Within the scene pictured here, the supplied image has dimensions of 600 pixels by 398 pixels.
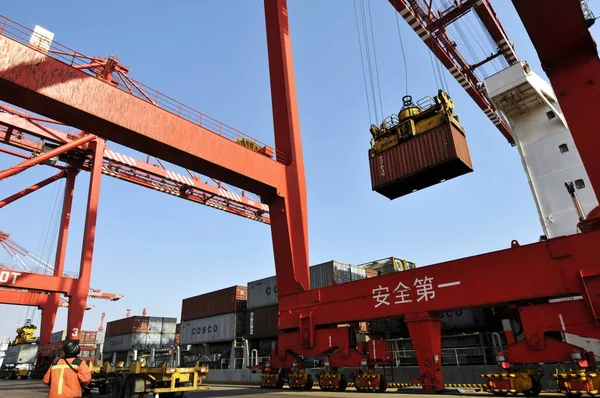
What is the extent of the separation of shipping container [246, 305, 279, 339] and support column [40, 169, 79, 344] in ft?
44.6

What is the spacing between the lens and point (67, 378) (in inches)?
153

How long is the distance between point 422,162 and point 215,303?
1784cm

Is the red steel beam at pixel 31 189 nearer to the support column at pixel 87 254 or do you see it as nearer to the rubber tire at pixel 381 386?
the support column at pixel 87 254

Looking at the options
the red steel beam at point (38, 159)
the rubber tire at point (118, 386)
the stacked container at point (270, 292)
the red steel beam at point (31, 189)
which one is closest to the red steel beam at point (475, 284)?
the rubber tire at point (118, 386)

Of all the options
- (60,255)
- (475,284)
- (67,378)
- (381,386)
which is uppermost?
(60,255)

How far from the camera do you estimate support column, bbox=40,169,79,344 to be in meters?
25.0

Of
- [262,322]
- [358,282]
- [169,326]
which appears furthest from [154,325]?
[358,282]

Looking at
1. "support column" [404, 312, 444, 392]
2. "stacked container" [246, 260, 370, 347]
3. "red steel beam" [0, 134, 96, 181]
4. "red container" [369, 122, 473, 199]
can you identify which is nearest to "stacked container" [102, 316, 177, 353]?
"stacked container" [246, 260, 370, 347]

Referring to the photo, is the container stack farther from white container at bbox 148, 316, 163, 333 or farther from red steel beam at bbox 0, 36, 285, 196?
red steel beam at bbox 0, 36, 285, 196

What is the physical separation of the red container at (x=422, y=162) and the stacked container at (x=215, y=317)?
13.6 m

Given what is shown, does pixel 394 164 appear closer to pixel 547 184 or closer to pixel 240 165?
Result: pixel 240 165

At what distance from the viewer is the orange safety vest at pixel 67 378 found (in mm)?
3857

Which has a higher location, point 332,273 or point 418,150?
point 418,150

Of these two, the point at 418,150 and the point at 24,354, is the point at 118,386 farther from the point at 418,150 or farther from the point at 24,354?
the point at 24,354
